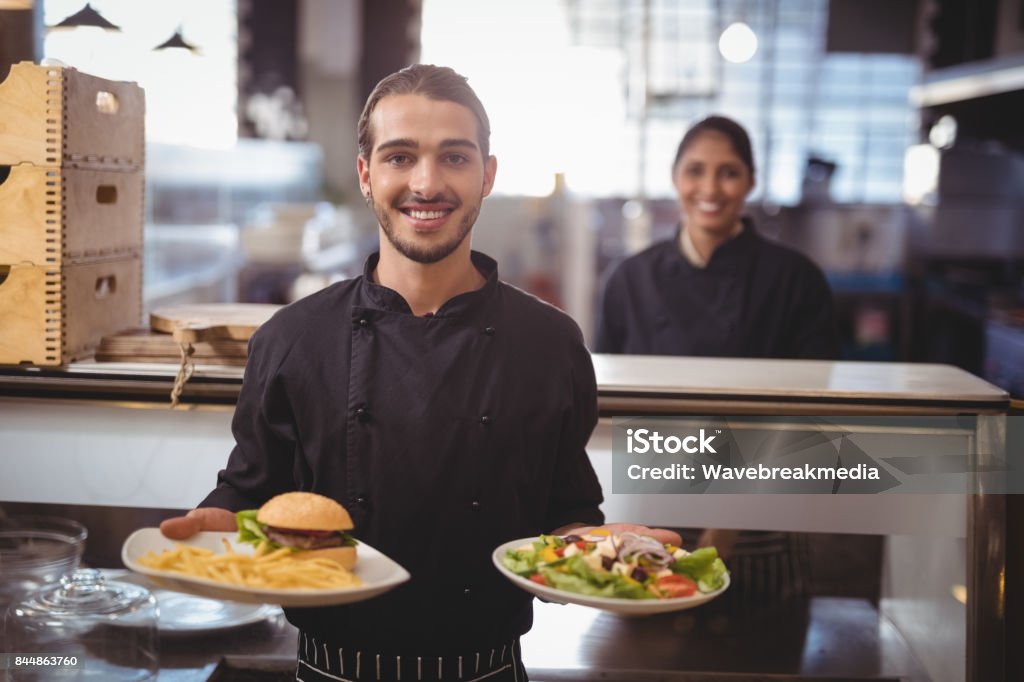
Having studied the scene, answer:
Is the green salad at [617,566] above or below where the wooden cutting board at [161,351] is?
below

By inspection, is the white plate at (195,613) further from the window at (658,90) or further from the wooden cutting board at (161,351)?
the window at (658,90)

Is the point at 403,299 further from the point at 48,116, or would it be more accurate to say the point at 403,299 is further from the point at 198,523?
the point at 48,116

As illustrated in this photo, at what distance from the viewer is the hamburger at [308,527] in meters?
1.59

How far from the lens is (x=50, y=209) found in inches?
82.7

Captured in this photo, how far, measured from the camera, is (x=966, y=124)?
233 inches

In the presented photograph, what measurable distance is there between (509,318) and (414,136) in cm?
34

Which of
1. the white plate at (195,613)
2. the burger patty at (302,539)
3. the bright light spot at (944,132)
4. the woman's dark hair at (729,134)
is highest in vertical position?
A: the bright light spot at (944,132)

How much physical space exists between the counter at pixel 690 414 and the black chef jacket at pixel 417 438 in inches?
10.7

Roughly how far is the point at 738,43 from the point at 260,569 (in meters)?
8.33

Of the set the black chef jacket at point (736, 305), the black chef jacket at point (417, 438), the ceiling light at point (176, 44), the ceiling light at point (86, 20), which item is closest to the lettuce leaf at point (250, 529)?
the black chef jacket at point (417, 438)

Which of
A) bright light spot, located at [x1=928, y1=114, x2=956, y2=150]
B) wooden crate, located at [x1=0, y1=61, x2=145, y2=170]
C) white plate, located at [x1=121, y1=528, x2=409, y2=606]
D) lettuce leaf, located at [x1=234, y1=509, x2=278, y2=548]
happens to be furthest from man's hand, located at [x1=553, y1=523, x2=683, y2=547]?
bright light spot, located at [x1=928, y1=114, x2=956, y2=150]

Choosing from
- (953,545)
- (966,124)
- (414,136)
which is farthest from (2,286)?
(966,124)

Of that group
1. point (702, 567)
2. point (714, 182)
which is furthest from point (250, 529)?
point (714, 182)

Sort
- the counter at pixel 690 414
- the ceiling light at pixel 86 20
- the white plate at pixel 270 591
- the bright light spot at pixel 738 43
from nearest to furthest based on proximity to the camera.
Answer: the white plate at pixel 270 591 → the counter at pixel 690 414 → the ceiling light at pixel 86 20 → the bright light spot at pixel 738 43
